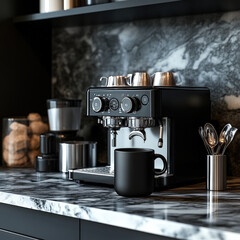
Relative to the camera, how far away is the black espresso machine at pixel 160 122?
1.49 m

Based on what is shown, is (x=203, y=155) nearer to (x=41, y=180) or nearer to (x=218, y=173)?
(x=218, y=173)

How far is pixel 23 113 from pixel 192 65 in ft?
2.68

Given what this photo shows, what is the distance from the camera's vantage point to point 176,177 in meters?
1.56

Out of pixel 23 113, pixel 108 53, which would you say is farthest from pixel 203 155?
pixel 23 113

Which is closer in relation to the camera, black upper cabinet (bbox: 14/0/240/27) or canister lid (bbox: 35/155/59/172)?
black upper cabinet (bbox: 14/0/240/27)

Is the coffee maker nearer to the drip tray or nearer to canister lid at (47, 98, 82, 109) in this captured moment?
the drip tray

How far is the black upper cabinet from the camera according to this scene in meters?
1.72

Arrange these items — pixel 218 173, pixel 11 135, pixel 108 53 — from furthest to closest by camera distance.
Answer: pixel 108 53, pixel 11 135, pixel 218 173

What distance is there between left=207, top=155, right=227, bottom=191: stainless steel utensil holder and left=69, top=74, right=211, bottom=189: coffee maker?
9 cm

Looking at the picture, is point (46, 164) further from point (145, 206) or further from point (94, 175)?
point (145, 206)

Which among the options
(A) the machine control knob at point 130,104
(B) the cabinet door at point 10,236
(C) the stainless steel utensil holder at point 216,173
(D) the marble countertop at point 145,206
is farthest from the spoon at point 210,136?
(B) the cabinet door at point 10,236

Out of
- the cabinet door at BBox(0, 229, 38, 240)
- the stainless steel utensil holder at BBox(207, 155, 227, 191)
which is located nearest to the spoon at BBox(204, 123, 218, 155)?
the stainless steel utensil holder at BBox(207, 155, 227, 191)

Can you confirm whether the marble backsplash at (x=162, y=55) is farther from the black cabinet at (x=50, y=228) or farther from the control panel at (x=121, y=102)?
the black cabinet at (x=50, y=228)

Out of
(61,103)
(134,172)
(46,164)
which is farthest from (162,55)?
(134,172)
